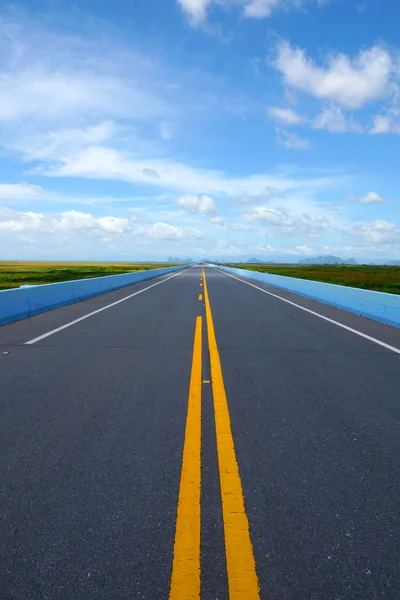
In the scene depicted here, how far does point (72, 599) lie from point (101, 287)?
2059 cm

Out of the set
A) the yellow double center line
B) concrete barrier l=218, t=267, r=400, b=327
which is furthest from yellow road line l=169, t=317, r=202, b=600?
concrete barrier l=218, t=267, r=400, b=327

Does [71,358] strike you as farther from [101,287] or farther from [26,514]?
[101,287]

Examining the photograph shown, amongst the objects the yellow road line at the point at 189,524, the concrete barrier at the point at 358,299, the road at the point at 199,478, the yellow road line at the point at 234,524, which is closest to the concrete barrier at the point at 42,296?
the road at the point at 199,478

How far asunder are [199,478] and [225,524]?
556 millimetres

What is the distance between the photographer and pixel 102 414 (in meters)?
4.32

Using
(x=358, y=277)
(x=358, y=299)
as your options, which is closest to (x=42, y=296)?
(x=358, y=299)

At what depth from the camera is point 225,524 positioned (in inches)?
99.0

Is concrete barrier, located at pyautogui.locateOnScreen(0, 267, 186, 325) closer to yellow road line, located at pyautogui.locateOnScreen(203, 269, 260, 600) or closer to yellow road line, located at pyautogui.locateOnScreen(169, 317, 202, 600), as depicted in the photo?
yellow road line, located at pyautogui.locateOnScreen(169, 317, 202, 600)

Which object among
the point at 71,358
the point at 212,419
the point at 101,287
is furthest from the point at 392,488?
the point at 101,287

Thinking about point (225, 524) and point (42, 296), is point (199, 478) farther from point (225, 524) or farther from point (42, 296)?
point (42, 296)

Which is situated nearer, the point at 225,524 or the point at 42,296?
the point at 225,524

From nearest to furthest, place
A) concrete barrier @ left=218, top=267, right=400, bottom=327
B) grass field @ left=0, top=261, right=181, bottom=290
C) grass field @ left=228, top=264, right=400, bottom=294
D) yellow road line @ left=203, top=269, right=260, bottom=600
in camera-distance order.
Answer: yellow road line @ left=203, top=269, right=260, bottom=600
concrete barrier @ left=218, top=267, right=400, bottom=327
grass field @ left=228, top=264, right=400, bottom=294
grass field @ left=0, top=261, right=181, bottom=290

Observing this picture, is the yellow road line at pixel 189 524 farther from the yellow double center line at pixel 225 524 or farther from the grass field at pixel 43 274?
the grass field at pixel 43 274

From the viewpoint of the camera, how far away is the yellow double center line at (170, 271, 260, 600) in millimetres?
2055
